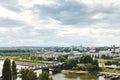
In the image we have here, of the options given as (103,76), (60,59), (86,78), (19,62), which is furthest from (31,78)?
(19,62)

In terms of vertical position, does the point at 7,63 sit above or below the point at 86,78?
above

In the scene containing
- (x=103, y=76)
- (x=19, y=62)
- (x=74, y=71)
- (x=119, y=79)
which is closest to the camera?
(x=119, y=79)

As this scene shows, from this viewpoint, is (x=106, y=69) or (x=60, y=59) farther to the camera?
(x=60, y=59)

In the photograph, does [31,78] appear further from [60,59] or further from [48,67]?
[60,59]

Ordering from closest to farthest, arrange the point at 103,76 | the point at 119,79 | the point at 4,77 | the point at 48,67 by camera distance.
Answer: the point at 4,77 → the point at 119,79 → the point at 103,76 → the point at 48,67

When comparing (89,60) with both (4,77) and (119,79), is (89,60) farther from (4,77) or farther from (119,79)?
(4,77)

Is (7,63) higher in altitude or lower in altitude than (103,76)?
higher

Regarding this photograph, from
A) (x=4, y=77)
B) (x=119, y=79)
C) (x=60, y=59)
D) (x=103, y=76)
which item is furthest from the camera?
(x=60, y=59)

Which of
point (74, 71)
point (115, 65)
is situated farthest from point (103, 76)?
point (115, 65)

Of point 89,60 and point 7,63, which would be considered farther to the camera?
point 89,60
